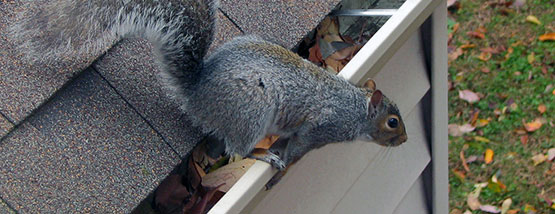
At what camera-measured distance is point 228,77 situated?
2066 millimetres

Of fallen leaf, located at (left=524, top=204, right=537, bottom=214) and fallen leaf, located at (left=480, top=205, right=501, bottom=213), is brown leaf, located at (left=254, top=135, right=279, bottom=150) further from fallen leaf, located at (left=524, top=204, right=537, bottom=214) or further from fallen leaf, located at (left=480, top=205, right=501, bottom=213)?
fallen leaf, located at (left=524, top=204, right=537, bottom=214)

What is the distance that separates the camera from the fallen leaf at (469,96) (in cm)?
470

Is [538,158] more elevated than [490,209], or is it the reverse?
[538,158]

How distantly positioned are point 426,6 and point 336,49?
15.6 inches

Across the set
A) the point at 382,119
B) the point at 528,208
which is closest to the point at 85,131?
the point at 382,119

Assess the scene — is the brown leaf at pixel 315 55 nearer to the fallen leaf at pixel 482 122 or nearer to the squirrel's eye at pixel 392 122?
the squirrel's eye at pixel 392 122

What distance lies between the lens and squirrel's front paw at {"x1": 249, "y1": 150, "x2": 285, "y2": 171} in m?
1.95

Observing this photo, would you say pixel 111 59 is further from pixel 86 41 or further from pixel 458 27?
pixel 458 27

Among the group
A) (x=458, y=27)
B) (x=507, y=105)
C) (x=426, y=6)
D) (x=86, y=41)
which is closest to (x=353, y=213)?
(x=426, y=6)

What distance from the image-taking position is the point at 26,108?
1.76 m

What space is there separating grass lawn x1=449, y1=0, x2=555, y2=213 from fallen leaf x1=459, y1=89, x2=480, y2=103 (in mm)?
26

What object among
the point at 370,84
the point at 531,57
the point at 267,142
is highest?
the point at 370,84

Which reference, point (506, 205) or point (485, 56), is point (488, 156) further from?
point (485, 56)

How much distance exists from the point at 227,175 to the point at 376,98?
21.4 inches
